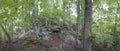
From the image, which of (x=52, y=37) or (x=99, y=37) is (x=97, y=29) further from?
(x=52, y=37)

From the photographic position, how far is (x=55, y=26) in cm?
1836

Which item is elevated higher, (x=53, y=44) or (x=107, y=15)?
(x=107, y=15)

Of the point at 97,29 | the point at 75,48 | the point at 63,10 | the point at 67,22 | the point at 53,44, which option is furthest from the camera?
the point at 67,22

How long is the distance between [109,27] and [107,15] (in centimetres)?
124

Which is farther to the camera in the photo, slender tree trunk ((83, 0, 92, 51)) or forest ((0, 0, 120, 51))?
forest ((0, 0, 120, 51))

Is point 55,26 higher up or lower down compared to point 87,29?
lower down

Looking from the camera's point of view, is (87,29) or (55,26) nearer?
(87,29)

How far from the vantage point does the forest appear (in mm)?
11886

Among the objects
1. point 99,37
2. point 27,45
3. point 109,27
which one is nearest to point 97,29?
point 109,27

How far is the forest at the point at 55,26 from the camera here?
11886 mm

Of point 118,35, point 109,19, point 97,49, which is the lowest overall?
point 97,49

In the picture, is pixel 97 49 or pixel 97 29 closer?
pixel 97 49

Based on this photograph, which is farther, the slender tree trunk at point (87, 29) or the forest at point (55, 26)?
the forest at point (55, 26)

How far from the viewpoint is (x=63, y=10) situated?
17.0m
